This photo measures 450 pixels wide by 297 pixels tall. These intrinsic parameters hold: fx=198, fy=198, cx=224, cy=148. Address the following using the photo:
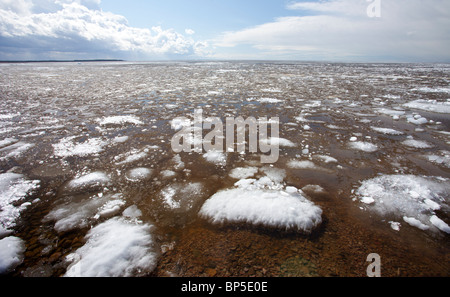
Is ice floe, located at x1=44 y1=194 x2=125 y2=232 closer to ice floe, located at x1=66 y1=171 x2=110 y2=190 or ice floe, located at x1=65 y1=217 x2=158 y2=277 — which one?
ice floe, located at x1=65 y1=217 x2=158 y2=277

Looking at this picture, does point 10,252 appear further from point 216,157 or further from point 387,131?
point 387,131

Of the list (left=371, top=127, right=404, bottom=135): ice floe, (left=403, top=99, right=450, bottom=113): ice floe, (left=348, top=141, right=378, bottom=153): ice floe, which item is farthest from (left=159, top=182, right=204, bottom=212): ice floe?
(left=403, top=99, right=450, bottom=113): ice floe

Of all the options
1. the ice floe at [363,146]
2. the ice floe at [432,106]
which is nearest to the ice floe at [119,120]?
the ice floe at [363,146]

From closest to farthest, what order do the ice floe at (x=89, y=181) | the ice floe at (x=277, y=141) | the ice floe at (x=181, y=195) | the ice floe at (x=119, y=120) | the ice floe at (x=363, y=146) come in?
1. the ice floe at (x=181, y=195)
2. the ice floe at (x=89, y=181)
3. the ice floe at (x=363, y=146)
4. the ice floe at (x=277, y=141)
5. the ice floe at (x=119, y=120)

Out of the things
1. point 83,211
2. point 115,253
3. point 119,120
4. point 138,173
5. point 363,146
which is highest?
point 119,120

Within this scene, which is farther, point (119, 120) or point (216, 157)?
point (119, 120)

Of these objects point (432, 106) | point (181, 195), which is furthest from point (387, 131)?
point (181, 195)

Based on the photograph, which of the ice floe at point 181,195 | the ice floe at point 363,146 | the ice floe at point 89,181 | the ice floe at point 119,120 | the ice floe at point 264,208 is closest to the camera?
the ice floe at point 264,208

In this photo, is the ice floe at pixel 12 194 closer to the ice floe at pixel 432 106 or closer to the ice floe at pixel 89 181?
the ice floe at pixel 89 181

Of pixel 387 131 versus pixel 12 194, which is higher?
pixel 387 131
